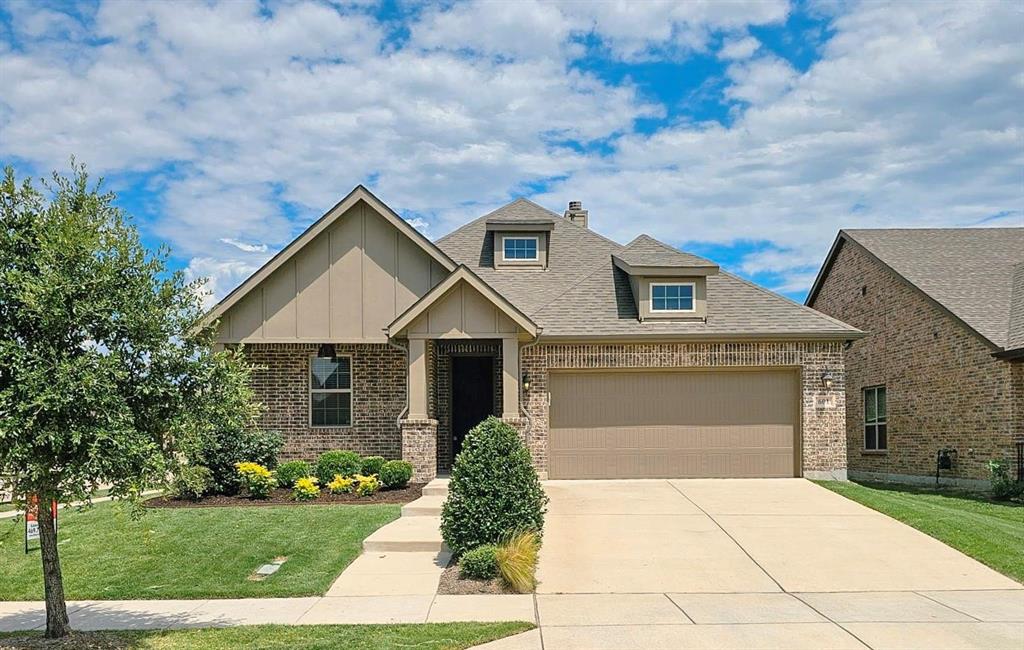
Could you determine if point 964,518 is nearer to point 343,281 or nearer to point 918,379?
point 918,379

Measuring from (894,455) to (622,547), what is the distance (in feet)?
41.5

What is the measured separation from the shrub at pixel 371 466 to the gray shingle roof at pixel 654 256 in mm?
6779

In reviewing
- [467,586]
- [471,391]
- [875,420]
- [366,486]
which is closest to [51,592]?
[467,586]

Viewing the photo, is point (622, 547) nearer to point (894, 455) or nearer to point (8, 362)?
point (8, 362)

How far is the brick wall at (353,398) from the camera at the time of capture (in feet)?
61.9

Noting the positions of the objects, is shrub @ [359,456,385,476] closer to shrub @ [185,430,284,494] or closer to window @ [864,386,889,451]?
shrub @ [185,430,284,494]

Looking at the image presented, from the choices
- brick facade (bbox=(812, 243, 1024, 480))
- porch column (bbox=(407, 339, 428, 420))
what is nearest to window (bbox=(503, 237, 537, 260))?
porch column (bbox=(407, 339, 428, 420))

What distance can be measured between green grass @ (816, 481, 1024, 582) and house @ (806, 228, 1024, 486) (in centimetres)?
160

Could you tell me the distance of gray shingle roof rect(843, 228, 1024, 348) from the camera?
772 inches

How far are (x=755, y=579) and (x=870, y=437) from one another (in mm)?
14493

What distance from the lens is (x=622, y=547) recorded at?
1263 centimetres

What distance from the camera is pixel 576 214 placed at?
87.8ft

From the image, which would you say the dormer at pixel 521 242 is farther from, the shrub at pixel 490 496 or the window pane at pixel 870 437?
the shrub at pixel 490 496

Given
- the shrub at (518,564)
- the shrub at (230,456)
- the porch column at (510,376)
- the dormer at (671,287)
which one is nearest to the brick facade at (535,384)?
the dormer at (671,287)
